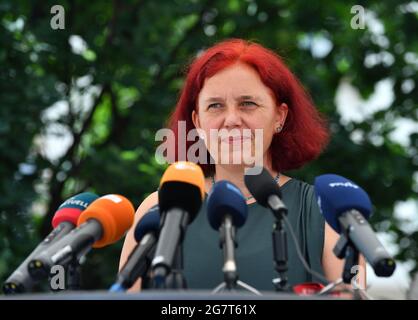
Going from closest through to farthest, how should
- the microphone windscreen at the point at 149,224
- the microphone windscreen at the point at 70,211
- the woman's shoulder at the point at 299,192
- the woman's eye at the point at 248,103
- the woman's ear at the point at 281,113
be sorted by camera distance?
the microphone windscreen at the point at 149,224
the microphone windscreen at the point at 70,211
the woman's eye at the point at 248,103
the woman's shoulder at the point at 299,192
the woman's ear at the point at 281,113

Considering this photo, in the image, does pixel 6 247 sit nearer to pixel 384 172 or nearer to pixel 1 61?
pixel 1 61

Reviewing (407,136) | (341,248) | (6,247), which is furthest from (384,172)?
(341,248)

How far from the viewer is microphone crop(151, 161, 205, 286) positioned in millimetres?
2211

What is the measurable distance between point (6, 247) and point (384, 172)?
3.90 metres

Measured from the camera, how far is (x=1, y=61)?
707cm

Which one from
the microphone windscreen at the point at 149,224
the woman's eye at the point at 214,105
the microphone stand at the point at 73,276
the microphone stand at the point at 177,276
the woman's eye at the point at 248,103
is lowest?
the microphone stand at the point at 177,276

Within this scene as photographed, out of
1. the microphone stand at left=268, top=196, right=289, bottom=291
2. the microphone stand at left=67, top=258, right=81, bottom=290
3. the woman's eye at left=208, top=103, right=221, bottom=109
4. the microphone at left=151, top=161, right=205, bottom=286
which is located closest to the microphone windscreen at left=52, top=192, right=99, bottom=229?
the microphone stand at left=67, top=258, right=81, bottom=290

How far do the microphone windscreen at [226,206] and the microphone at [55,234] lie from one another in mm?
494

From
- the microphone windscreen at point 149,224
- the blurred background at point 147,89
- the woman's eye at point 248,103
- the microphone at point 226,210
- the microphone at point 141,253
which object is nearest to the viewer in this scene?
the microphone at point 141,253

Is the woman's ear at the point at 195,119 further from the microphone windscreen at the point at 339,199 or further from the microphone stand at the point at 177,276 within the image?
the microphone stand at the point at 177,276

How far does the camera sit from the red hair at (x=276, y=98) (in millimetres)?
3459

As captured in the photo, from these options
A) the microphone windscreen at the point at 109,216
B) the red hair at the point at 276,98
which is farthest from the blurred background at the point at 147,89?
the microphone windscreen at the point at 109,216

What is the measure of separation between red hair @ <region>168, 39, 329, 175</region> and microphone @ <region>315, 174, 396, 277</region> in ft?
2.99
